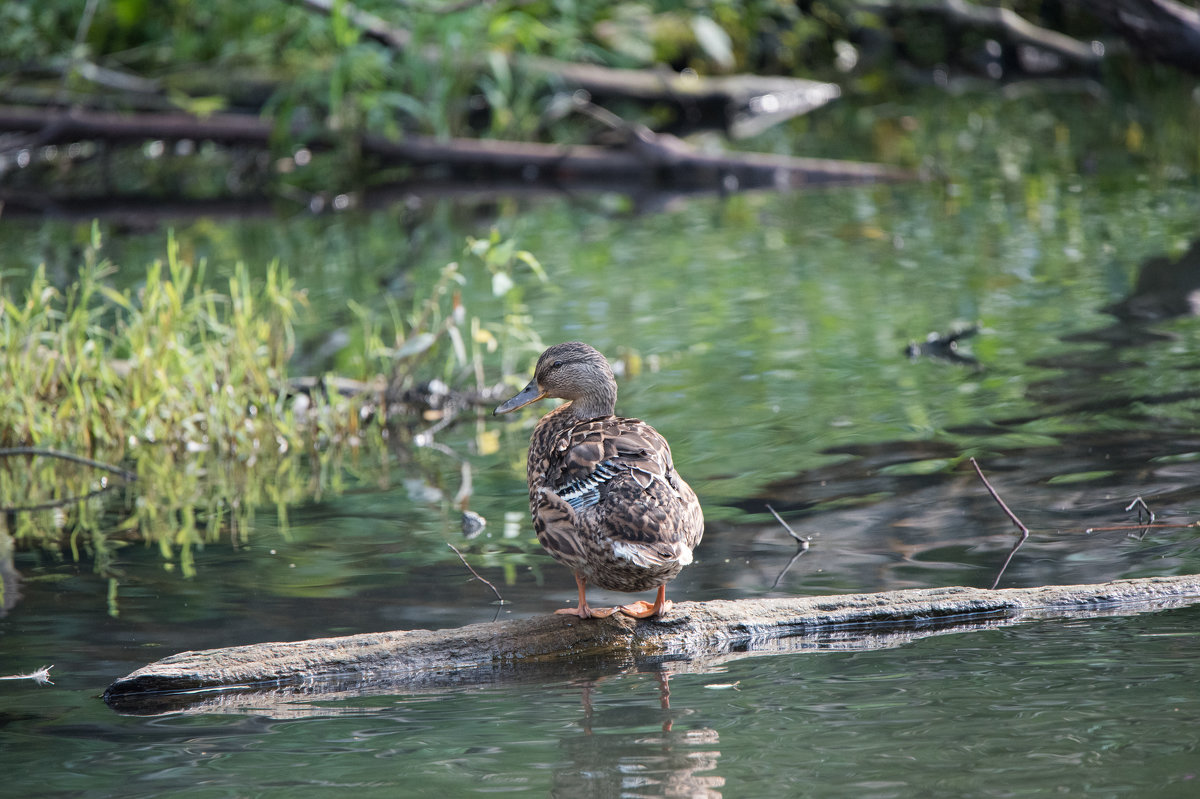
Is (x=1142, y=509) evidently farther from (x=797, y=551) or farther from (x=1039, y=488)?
(x=797, y=551)

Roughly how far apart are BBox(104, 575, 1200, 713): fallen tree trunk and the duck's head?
1.06 meters

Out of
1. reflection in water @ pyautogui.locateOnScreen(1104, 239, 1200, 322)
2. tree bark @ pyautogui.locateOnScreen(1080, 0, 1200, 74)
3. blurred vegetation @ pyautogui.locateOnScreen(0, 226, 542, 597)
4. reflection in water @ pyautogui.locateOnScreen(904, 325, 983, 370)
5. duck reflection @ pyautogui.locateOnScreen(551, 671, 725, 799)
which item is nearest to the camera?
duck reflection @ pyautogui.locateOnScreen(551, 671, 725, 799)

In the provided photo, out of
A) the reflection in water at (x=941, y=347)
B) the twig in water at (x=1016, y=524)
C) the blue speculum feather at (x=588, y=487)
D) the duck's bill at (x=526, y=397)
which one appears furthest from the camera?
the reflection in water at (x=941, y=347)

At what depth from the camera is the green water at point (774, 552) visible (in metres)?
3.05

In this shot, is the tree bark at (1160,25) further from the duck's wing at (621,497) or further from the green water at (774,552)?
the duck's wing at (621,497)

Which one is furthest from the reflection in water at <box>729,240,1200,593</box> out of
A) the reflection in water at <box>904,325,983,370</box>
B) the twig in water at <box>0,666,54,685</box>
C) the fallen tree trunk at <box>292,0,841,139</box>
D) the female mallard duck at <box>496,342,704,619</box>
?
the fallen tree trunk at <box>292,0,841,139</box>

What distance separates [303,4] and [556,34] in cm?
244

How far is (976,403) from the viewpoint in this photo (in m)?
6.33

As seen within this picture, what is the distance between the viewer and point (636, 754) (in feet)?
10.1

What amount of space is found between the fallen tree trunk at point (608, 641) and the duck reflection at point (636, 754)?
0.96ft

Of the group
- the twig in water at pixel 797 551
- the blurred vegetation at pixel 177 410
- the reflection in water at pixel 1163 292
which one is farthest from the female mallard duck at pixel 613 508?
the reflection in water at pixel 1163 292

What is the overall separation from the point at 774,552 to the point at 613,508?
1280mm

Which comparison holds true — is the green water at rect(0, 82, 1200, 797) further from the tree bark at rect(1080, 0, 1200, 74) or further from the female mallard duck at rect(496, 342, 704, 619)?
the tree bark at rect(1080, 0, 1200, 74)

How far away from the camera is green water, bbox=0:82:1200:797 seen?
3049 millimetres
